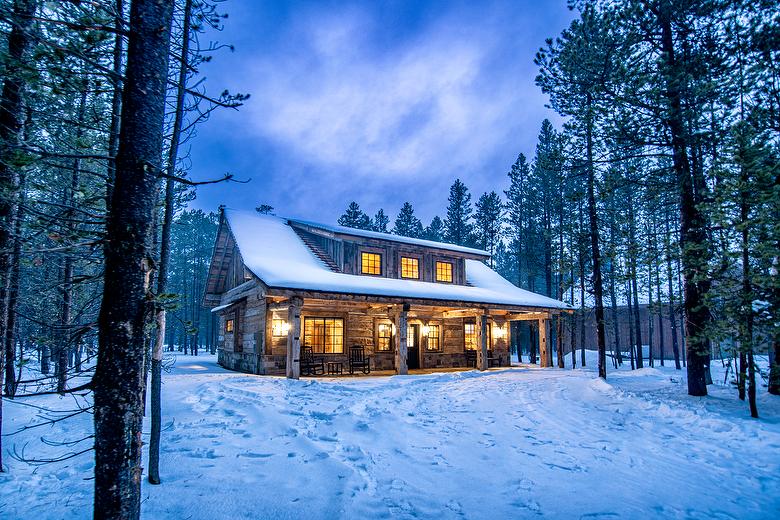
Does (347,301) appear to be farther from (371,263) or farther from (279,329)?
(371,263)

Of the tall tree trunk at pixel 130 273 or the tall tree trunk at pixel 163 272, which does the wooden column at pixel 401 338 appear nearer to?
the tall tree trunk at pixel 163 272

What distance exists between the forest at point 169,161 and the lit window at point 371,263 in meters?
8.28

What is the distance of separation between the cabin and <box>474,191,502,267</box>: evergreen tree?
43.3ft

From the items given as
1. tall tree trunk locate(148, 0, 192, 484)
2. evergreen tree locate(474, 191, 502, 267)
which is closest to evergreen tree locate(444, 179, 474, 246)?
evergreen tree locate(474, 191, 502, 267)

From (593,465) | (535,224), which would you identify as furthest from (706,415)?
(535,224)

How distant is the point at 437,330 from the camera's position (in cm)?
1897

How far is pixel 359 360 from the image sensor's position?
1591 centimetres

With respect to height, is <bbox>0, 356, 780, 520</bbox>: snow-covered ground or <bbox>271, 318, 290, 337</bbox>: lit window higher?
A: <bbox>271, 318, 290, 337</bbox>: lit window

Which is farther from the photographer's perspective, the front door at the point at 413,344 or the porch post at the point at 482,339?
the front door at the point at 413,344

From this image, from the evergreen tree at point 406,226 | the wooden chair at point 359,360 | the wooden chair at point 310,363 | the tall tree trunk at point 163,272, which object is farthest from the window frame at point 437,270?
the evergreen tree at point 406,226

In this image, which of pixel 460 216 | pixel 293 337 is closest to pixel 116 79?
pixel 293 337

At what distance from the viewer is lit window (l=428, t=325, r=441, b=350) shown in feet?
61.5

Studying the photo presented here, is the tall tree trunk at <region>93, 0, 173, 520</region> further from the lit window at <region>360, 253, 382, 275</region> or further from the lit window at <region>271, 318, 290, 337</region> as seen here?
the lit window at <region>360, 253, 382, 275</region>

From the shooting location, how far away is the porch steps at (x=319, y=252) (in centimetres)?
1647
